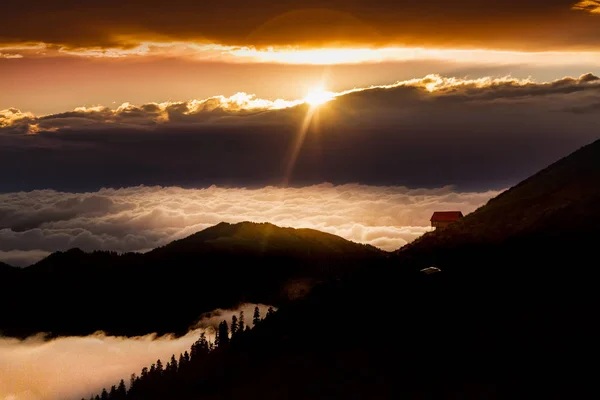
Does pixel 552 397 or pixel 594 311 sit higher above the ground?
pixel 594 311

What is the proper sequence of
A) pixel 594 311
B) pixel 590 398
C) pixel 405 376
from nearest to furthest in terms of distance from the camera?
pixel 590 398, pixel 405 376, pixel 594 311

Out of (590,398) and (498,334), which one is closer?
(590,398)

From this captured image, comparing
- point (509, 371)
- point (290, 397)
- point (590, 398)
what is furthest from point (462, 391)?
point (290, 397)

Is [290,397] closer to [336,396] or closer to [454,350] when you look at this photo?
[336,396]

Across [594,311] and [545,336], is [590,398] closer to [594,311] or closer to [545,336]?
[545,336]

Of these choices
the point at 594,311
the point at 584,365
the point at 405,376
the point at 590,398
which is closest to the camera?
the point at 590,398

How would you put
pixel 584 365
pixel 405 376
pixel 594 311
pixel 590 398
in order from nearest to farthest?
pixel 590 398 < pixel 584 365 < pixel 405 376 < pixel 594 311

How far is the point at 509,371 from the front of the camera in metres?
172

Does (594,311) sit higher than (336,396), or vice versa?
(594,311)

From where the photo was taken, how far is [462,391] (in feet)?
546

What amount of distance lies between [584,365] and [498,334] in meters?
35.2

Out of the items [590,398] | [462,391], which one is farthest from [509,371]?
[590,398]

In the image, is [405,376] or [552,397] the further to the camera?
[405,376]

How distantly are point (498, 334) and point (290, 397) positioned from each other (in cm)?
6346
